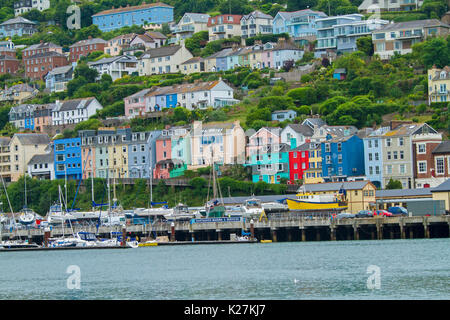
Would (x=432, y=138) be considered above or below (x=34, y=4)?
below

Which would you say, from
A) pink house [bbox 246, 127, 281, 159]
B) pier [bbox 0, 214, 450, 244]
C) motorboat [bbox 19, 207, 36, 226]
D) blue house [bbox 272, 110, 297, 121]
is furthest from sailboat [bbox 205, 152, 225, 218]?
motorboat [bbox 19, 207, 36, 226]

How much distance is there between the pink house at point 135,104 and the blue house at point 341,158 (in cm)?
3770

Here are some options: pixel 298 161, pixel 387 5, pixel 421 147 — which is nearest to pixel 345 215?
pixel 421 147

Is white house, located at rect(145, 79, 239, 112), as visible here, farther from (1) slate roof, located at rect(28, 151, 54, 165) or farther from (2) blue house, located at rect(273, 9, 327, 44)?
(2) blue house, located at rect(273, 9, 327, 44)

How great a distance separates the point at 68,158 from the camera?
112m

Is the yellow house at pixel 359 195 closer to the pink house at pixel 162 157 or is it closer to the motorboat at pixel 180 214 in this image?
the motorboat at pixel 180 214

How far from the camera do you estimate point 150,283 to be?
147 ft

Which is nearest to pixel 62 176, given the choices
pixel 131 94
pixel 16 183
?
pixel 16 183

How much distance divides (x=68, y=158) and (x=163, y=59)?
3092cm

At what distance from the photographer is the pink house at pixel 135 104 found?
A: 12119cm

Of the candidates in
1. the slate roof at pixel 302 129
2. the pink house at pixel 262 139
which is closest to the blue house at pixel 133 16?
the pink house at pixel 262 139

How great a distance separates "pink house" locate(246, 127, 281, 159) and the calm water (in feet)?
85.6
